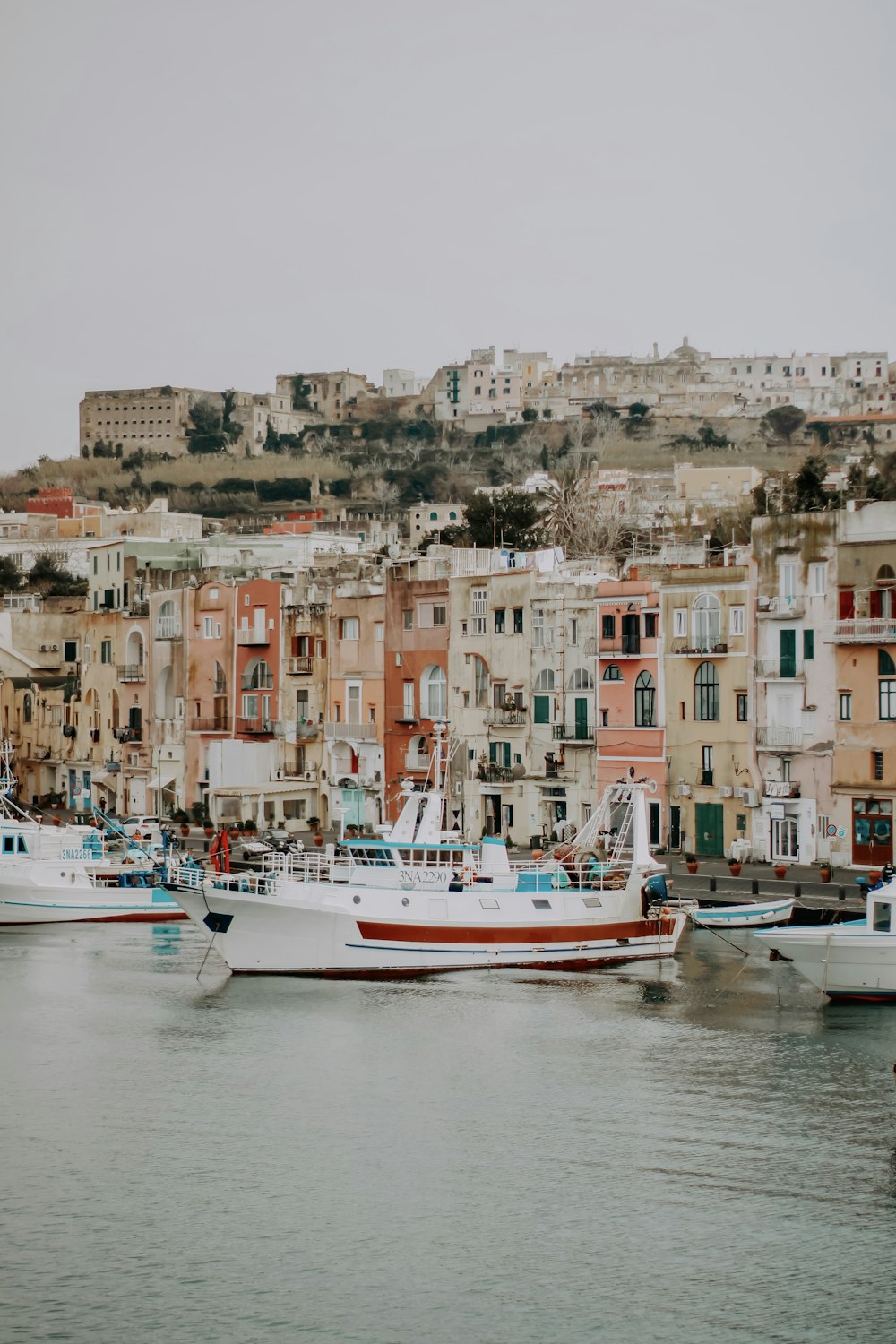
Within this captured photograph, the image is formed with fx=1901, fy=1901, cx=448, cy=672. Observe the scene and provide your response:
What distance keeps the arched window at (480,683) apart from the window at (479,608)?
97 centimetres

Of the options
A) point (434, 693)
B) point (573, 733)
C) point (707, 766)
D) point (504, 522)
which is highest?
point (504, 522)

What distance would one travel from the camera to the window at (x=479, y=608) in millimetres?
70188

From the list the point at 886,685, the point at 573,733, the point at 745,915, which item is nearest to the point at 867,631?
the point at 886,685

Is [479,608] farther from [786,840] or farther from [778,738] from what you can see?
[786,840]

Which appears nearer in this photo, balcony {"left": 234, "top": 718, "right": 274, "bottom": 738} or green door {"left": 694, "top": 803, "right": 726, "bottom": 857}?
green door {"left": 694, "top": 803, "right": 726, "bottom": 857}

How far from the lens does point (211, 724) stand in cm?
8162

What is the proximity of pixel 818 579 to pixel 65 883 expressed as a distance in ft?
83.8

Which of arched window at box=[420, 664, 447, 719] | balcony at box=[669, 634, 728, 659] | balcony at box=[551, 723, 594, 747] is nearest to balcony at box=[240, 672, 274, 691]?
arched window at box=[420, 664, 447, 719]

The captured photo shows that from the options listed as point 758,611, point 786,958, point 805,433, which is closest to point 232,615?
point 758,611

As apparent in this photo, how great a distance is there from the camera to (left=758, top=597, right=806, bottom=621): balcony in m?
60.3

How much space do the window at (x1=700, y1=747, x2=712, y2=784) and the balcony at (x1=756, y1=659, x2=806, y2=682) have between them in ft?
10.1

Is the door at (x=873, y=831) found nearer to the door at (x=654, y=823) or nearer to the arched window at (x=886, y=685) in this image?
the arched window at (x=886, y=685)

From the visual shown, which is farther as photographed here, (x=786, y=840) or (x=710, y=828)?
(x=710, y=828)

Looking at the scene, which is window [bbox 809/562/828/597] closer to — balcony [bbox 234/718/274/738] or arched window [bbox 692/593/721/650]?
arched window [bbox 692/593/721/650]
